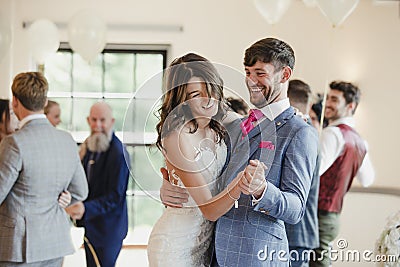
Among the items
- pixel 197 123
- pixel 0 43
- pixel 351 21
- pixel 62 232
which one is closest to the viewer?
pixel 197 123

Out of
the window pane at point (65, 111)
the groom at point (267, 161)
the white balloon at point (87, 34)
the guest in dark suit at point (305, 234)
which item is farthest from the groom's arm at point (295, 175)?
the window pane at point (65, 111)

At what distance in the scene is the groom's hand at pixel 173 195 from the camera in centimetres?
181

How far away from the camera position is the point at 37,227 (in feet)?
8.81

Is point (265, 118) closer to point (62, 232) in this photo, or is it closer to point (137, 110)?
point (137, 110)

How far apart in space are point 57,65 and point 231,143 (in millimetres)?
4104

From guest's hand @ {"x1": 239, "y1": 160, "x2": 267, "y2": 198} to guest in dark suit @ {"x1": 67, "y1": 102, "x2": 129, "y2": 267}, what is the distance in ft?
7.33

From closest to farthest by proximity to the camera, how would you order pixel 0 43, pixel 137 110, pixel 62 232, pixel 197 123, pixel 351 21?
pixel 197 123
pixel 137 110
pixel 62 232
pixel 0 43
pixel 351 21

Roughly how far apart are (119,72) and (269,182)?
4.07 meters

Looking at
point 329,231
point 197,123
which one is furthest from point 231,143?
point 329,231

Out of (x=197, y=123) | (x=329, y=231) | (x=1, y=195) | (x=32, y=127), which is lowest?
(x=329, y=231)

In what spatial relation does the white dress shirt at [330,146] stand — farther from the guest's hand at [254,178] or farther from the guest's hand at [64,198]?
the guest's hand at [254,178]

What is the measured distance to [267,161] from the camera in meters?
1.75

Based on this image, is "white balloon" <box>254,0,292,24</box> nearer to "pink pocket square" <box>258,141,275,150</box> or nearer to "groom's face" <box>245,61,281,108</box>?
"groom's face" <box>245,61,281,108</box>

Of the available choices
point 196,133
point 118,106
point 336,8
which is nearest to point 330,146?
point 336,8
